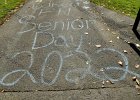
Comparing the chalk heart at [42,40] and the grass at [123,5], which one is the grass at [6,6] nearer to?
the chalk heart at [42,40]

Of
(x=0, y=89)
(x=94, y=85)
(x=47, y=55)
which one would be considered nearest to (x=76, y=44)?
(x=47, y=55)

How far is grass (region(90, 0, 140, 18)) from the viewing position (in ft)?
33.4

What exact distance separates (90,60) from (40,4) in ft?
18.2

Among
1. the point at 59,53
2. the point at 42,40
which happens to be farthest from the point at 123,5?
the point at 59,53

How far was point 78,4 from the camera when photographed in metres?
11.3

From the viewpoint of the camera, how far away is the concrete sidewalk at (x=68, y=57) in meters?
5.42

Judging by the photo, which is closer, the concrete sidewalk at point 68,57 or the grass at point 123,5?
the concrete sidewalk at point 68,57

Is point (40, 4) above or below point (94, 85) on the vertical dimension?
below

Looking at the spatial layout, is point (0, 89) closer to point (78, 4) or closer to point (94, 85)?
point (94, 85)

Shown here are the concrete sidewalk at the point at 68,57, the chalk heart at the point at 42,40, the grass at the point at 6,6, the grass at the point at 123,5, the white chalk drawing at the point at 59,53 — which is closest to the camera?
the concrete sidewalk at the point at 68,57

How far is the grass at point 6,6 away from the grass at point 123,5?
334 cm

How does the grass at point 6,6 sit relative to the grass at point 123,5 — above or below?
below

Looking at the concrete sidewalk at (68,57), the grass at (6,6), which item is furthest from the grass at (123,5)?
the grass at (6,6)

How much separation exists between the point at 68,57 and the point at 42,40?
4.30ft
